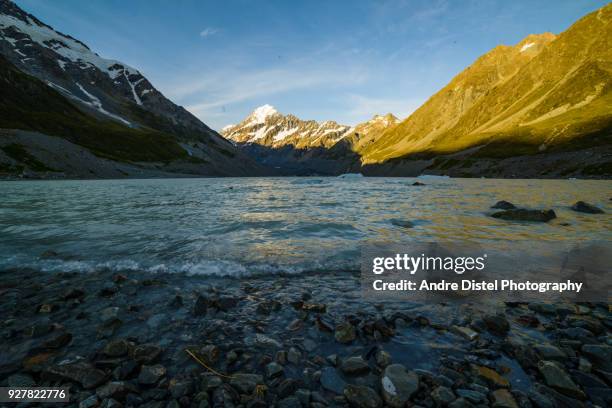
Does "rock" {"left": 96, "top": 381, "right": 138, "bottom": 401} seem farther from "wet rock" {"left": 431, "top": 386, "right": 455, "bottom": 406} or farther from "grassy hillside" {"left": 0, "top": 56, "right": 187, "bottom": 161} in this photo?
"grassy hillside" {"left": 0, "top": 56, "right": 187, "bottom": 161}

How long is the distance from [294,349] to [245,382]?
3.72ft

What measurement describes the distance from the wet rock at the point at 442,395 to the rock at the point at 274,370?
2301mm

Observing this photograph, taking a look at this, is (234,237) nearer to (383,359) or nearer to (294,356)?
(294,356)

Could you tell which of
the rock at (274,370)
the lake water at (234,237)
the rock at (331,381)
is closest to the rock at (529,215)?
the lake water at (234,237)

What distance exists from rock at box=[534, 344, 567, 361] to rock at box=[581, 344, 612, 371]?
0.40 m

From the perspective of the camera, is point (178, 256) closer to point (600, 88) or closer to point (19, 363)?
point (19, 363)

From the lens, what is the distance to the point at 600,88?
16825 centimetres

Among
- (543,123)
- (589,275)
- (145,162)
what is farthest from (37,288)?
(543,123)

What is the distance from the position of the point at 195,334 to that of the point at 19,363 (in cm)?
279

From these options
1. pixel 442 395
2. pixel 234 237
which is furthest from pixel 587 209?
pixel 442 395

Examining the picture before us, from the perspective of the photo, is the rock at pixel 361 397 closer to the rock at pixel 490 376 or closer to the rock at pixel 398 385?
the rock at pixel 398 385

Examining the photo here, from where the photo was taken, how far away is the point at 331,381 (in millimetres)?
4508

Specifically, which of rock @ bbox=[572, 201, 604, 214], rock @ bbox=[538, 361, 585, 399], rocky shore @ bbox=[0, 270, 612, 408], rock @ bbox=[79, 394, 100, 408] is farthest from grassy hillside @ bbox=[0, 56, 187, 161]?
rock @ bbox=[538, 361, 585, 399]

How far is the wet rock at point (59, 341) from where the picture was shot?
5332 mm
